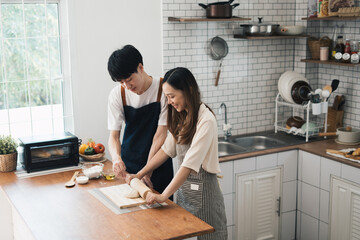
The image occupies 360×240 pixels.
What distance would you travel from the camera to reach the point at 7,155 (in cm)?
352

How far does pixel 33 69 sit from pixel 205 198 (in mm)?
1958

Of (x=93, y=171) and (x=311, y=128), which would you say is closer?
(x=93, y=171)

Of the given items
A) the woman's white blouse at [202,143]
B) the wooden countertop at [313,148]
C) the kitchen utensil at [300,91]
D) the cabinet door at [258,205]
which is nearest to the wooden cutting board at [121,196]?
the woman's white blouse at [202,143]

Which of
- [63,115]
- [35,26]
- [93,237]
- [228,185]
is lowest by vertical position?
[228,185]

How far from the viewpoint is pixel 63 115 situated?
4.20m

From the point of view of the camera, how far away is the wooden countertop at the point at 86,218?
2.43m

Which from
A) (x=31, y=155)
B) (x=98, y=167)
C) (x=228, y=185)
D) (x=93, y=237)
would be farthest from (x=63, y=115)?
(x=93, y=237)

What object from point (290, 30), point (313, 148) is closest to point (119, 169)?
point (313, 148)

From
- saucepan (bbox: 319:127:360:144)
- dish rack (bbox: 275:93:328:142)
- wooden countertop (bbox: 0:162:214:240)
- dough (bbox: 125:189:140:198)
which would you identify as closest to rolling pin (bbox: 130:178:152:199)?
dough (bbox: 125:189:140:198)

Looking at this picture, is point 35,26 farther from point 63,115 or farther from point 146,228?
point 146,228

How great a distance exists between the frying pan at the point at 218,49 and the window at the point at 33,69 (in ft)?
4.54

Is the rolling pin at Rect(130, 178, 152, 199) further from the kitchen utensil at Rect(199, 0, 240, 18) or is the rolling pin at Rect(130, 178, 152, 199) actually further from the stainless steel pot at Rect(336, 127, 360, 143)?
the stainless steel pot at Rect(336, 127, 360, 143)

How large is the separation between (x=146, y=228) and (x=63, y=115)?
6.59 ft

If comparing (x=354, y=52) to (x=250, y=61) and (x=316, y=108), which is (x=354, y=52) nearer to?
(x=316, y=108)
